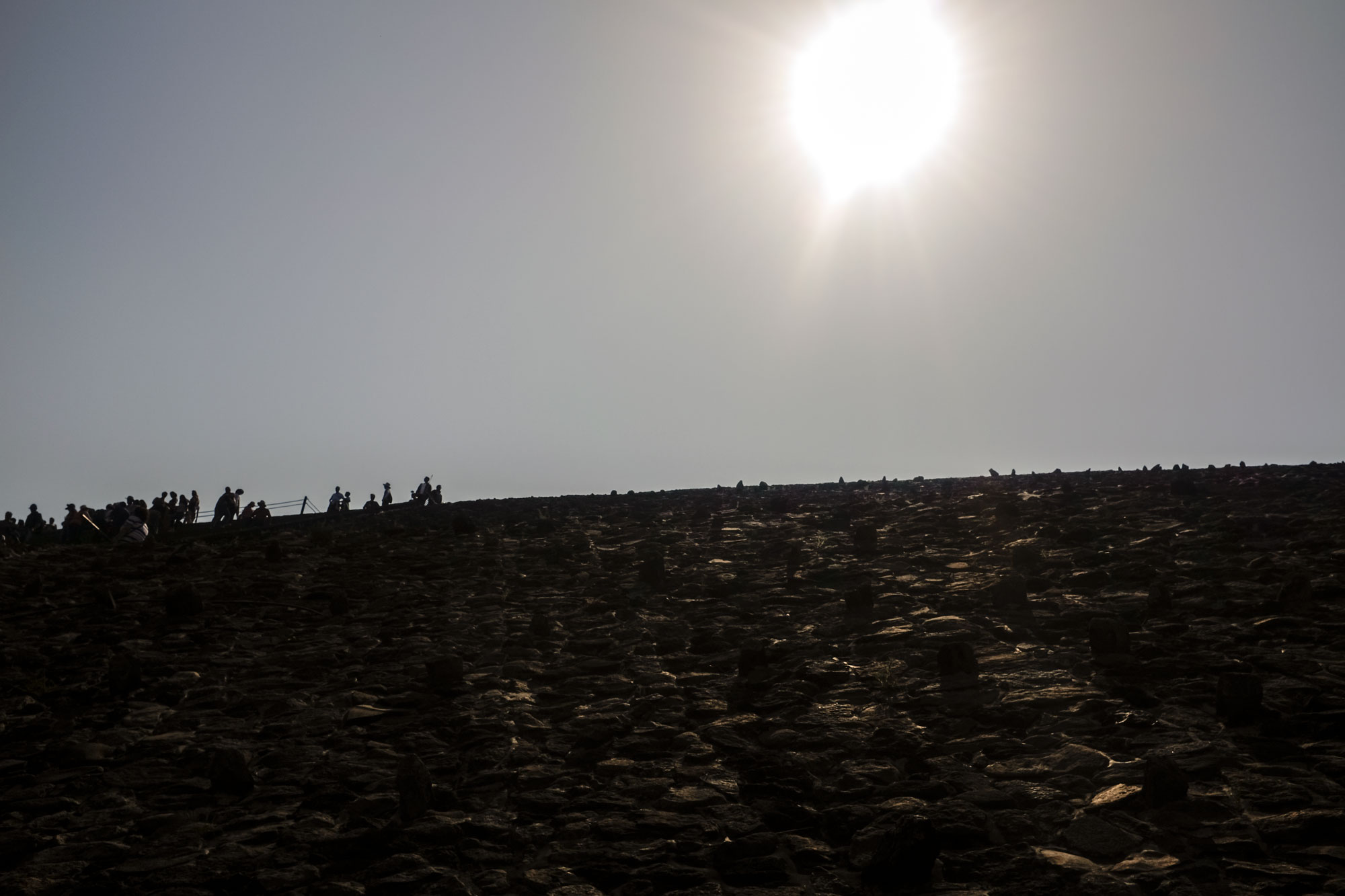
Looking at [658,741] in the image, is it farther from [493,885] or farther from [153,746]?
[153,746]

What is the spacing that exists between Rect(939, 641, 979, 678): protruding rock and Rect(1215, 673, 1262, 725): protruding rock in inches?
106

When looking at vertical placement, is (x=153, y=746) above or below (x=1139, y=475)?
below

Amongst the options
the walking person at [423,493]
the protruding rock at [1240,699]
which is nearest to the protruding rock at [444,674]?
the protruding rock at [1240,699]

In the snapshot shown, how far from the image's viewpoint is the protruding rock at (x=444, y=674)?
12680mm

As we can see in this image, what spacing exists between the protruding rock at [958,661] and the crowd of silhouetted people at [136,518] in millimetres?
23341

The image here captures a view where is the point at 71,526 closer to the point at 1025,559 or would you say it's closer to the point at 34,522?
the point at 34,522

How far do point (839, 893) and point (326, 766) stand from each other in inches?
232

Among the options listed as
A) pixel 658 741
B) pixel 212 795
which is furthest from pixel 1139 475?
pixel 212 795

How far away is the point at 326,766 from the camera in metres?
10.3

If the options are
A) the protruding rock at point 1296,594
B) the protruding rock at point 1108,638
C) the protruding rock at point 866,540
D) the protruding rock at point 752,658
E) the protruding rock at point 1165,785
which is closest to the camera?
the protruding rock at point 1165,785

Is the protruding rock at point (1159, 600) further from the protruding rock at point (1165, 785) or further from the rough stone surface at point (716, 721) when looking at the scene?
the protruding rock at point (1165, 785)

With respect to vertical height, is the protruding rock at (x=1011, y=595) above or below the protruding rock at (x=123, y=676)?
above

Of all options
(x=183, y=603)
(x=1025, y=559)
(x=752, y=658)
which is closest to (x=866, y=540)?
(x=1025, y=559)

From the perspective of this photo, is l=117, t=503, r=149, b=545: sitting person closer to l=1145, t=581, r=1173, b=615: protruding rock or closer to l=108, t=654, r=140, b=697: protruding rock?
l=108, t=654, r=140, b=697: protruding rock
